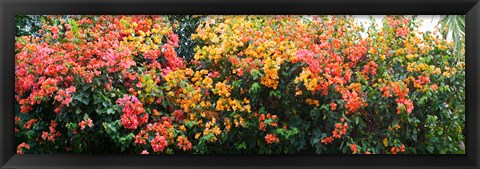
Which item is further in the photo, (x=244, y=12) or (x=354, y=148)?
(x=354, y=148)

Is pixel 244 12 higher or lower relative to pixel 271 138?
higher

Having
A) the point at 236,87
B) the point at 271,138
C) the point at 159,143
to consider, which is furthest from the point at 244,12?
the point at 159,143

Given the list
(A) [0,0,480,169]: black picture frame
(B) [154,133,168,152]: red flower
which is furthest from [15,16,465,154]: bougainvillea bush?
(A) [0,0,480,169]: black picture frame

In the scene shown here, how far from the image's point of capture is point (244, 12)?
8.35ft

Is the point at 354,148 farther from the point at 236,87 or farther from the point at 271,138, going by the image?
the point at 236,87

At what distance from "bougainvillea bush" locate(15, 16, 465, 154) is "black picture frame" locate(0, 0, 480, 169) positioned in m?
0.26

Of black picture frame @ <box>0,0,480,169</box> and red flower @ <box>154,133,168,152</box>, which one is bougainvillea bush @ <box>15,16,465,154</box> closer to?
red flower @ <box>154,133,168,152</box>

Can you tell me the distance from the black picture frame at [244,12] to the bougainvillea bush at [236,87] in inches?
10.1

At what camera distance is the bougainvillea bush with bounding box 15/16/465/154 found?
9.41 feet

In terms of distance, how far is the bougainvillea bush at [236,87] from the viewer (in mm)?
2869

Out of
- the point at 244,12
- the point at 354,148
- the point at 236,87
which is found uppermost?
the point at 244,12

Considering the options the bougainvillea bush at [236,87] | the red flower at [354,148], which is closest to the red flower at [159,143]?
the bougainvillea bush at [236,87]

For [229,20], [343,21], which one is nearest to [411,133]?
[343,21]

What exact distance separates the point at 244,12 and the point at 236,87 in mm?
502
